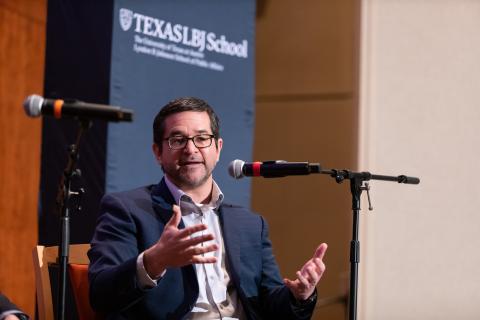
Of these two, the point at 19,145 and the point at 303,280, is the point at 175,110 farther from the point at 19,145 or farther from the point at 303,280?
the point at 19,145

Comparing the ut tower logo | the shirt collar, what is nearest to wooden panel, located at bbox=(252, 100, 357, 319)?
the ut tower logo

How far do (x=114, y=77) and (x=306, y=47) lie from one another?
7.50 ft

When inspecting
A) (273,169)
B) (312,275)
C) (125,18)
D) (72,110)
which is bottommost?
(312,275)

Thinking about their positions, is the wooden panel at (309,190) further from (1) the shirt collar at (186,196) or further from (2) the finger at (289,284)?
(2) the finger at (289,284)

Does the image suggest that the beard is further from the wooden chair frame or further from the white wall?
the white wall

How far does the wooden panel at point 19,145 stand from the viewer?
4180 millimetres

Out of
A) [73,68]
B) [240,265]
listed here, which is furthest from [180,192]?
[73,68]

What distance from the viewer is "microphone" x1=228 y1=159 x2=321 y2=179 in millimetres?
2121

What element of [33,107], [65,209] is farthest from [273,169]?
[33,107]

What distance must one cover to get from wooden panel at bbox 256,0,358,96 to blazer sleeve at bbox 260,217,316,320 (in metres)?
2.49

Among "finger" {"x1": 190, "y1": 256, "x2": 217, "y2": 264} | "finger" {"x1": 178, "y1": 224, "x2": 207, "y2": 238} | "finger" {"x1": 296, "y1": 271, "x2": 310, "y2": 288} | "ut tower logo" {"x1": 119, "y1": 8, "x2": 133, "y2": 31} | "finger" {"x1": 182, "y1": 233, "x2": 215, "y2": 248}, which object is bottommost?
"finger" {"x1": 296, "y1": 271, "x2": 310, "y2": 288}

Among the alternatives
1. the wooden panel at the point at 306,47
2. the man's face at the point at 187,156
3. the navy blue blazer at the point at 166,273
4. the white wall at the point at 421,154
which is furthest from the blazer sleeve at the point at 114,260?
the wooden panel at the point at 306,47

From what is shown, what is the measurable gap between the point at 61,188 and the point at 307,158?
3.34 m

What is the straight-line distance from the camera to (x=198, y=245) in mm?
2209
